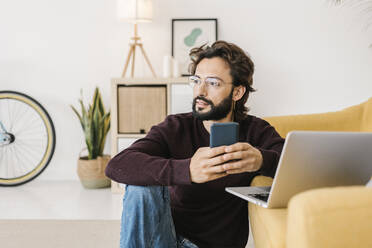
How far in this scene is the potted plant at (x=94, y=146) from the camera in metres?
3.48

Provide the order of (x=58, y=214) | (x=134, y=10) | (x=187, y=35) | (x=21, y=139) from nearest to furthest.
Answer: (x=58, y=214), (x=134, y=10), (x=187, y=35), (x=21, y=139)

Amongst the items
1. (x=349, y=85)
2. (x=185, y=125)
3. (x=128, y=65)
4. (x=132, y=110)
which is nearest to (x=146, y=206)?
(x=185, y=125)

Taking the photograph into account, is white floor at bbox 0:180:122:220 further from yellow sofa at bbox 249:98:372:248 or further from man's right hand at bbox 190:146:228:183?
yellow sofa at bbox 249:98:372:248

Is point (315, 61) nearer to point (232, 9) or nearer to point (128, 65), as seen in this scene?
point (232, 9)

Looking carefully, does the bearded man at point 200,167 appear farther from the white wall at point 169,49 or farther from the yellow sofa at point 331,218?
the white wall at point 169,49

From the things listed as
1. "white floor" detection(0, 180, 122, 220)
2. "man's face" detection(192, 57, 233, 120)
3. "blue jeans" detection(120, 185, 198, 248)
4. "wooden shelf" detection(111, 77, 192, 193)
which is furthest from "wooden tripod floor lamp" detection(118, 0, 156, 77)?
"blue jeans" detection(120, 185, 198, 248)

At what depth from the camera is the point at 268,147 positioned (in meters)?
1.67

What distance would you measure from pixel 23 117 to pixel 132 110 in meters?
1.07

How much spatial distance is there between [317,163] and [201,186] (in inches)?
21.2

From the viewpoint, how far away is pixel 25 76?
3803mm

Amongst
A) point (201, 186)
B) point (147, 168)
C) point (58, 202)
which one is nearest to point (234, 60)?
point (201, 186)

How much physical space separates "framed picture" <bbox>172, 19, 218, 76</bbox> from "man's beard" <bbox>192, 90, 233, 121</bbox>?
190cm

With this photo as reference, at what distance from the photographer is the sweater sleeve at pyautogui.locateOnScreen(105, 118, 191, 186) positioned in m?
1.39

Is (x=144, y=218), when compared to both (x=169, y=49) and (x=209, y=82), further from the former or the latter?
(x=169, y=49)
